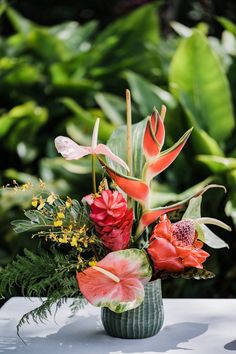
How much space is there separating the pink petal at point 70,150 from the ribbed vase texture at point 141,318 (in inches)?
11.3

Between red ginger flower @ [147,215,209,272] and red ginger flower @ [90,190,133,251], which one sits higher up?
red ginger flower @ [90,190,133,251]

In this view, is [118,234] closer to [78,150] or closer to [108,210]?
[108,210]

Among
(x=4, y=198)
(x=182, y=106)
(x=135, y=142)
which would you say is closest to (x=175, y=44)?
(x=182, y=106)

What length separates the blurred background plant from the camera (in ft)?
10.9

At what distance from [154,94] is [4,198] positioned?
79 cm

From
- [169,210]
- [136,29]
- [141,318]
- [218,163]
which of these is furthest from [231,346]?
[136,29]

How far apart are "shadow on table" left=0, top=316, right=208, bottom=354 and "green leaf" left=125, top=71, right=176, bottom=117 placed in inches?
74.0

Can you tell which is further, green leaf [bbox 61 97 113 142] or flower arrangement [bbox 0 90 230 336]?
green leaf [bbox 61 97 113 142]

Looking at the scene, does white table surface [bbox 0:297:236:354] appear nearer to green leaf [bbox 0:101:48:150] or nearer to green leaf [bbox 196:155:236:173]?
green leaf [bbox 196:155:236:173]

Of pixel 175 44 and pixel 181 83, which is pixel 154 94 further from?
pixel 175 44

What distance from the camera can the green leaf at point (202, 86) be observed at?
11.0 ft

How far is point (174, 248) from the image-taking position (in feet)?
4.98

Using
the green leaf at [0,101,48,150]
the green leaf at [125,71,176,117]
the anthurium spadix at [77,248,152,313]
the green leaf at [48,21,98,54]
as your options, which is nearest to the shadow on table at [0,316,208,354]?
the anthurium spadix at [77,248,152,313]

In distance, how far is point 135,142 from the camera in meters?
1.67
